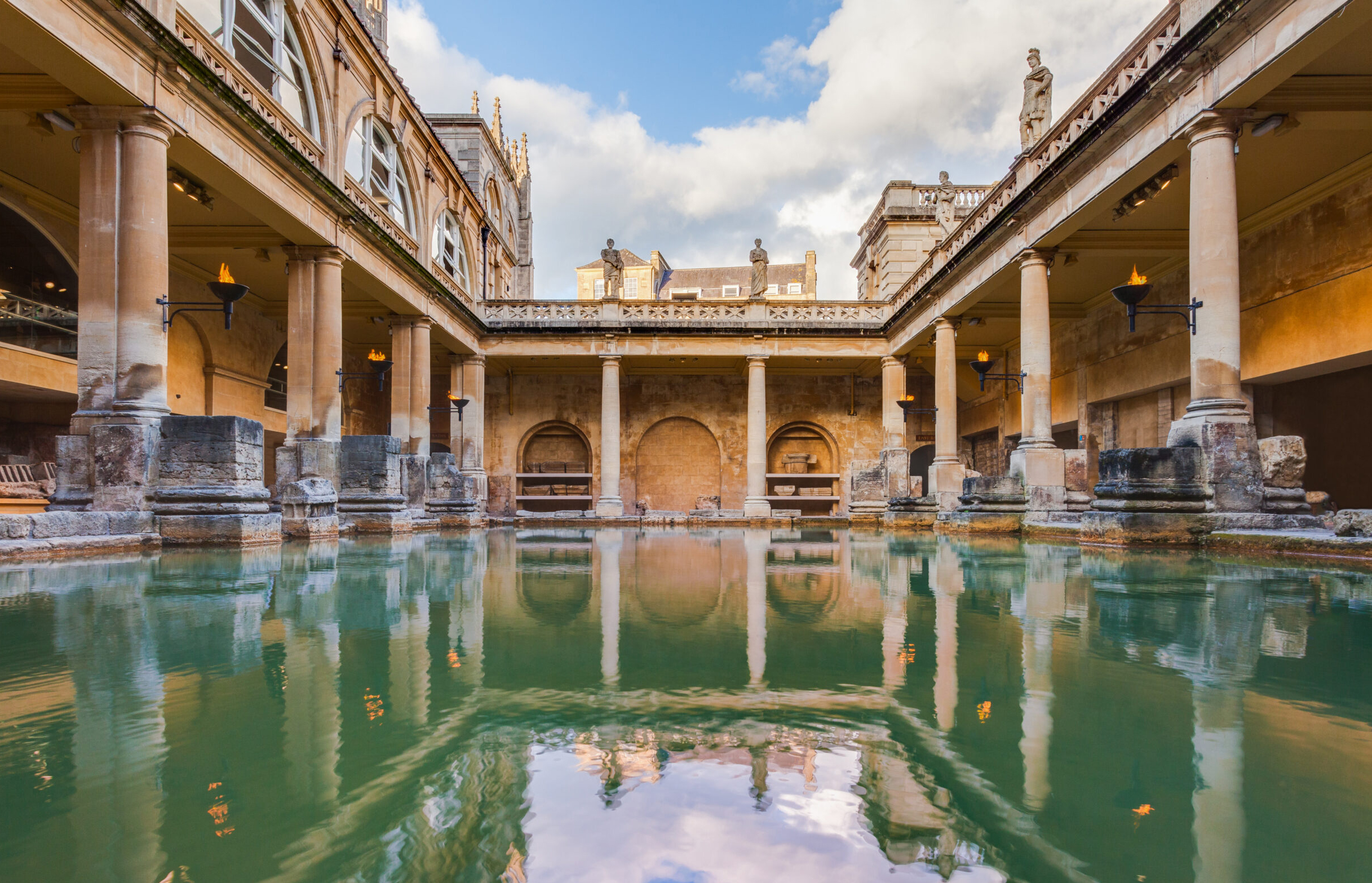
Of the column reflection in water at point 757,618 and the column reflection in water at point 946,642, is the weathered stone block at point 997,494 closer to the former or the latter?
the column reflection in water at point 757,618

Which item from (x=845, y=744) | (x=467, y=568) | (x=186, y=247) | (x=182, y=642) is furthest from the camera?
(x=186, y=247)

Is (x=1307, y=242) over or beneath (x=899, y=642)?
over

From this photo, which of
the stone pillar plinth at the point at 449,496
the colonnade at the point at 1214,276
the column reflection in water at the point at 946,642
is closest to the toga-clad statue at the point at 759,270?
the stone pillar plinth at the point at 449,496

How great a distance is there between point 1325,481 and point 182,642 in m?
18.2

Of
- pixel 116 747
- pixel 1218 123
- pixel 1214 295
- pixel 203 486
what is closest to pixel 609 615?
pixel 116 747

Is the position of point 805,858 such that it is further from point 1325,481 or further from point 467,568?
point 1325,481

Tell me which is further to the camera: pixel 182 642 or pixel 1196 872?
pixel 182 642

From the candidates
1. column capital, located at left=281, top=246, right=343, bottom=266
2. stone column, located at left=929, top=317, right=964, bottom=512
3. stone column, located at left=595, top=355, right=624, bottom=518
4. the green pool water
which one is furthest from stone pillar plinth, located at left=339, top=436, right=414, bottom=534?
stone column, located at left=929, top=317, right=964, bottom=512

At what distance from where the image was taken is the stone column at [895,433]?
59.2ft

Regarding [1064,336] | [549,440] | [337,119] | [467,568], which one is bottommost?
[467,568]

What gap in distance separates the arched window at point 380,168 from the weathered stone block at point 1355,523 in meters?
15.5

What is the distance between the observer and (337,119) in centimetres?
1298

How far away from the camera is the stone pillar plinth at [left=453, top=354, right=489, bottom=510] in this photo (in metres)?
19.3

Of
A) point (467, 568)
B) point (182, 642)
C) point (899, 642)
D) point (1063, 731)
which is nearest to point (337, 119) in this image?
point (467, 568)
